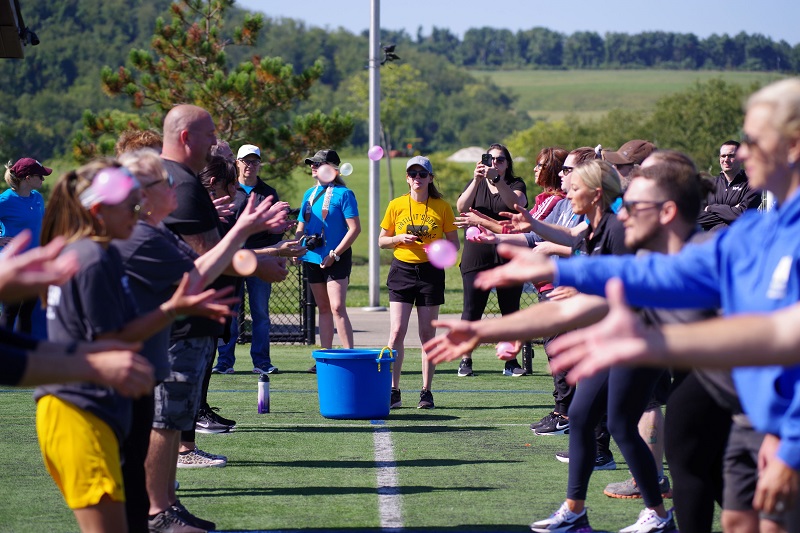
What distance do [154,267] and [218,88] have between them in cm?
1801

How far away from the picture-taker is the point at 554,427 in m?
8.24

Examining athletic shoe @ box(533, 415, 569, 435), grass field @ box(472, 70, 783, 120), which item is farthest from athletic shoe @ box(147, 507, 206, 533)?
grass field @ box(472, 70, 783, 120)

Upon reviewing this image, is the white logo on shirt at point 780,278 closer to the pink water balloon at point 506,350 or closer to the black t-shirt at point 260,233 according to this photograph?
the pink water balloon at point 506,350

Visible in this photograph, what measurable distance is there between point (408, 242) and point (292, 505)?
3.59 metres

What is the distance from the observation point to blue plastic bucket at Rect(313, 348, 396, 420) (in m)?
8.55

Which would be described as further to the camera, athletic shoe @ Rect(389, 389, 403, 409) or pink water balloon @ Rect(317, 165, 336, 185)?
pink water balloon @ Rect(317, 165, 336, 185)

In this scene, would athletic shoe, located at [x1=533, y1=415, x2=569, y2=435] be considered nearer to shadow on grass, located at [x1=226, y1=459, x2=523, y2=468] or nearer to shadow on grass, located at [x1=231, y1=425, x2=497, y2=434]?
shadow on grass, located at [x1=231, y1=425, x2=497, y2=434]

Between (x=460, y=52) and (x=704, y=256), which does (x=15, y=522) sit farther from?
(x=460, y=52)

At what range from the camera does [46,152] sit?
276ft

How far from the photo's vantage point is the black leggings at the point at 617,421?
16.8 ft

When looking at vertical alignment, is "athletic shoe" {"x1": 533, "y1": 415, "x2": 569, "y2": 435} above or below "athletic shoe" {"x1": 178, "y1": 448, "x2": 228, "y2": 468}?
below

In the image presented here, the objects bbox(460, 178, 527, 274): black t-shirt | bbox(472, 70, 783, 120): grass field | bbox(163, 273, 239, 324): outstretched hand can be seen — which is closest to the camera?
bbox(163, 273, 239, 324): outstretched hand

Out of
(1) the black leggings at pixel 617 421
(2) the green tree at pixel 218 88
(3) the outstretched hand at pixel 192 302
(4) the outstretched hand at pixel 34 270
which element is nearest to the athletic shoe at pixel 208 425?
(1) the black leggings at pixel 617 421

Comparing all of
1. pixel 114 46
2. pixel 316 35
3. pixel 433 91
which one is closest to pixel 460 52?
pixel 316 35
